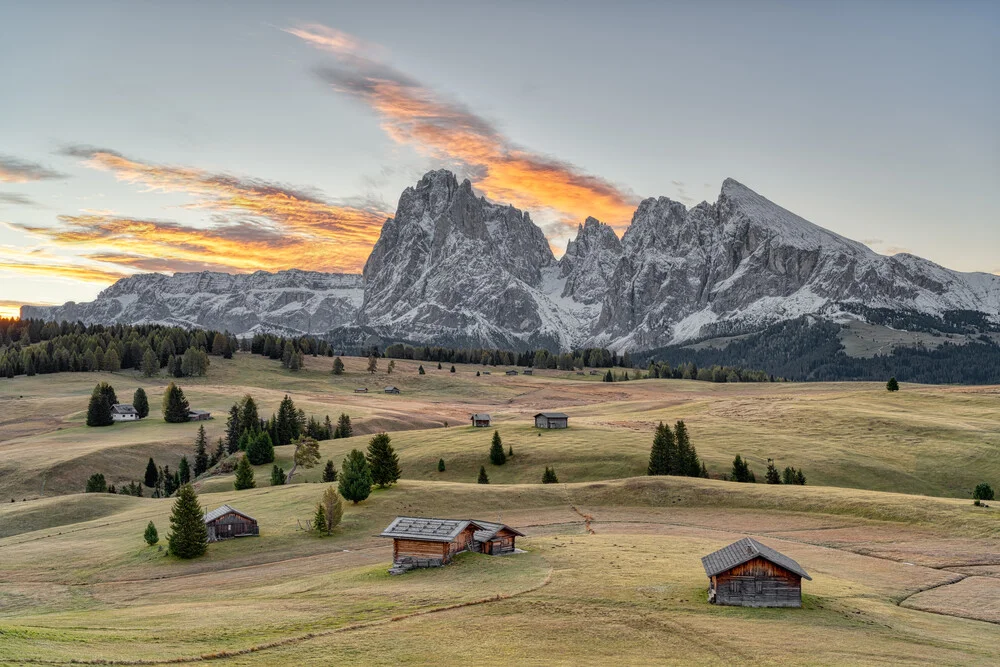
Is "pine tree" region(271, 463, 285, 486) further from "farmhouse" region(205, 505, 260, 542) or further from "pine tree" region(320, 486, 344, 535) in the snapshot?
"pine tree" region(320, 486, 344, 535)

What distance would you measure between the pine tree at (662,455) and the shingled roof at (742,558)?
4483cm

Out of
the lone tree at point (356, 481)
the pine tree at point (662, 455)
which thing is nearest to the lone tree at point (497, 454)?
the pine tree at point (662, 455)

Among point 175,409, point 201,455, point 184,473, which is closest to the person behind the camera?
point 184,473

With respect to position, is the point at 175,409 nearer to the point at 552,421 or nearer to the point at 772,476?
the point at 552,421

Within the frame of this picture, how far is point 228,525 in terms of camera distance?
67.8 metres

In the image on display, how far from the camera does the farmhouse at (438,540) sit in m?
52.4

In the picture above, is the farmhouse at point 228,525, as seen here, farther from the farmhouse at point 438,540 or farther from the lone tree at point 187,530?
the farmhouse at point 438,540

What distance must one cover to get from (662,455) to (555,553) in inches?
1573

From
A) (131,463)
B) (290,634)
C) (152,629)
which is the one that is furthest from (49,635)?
(131,463)

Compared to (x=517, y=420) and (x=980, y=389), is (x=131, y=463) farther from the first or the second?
(x=980, y=389)

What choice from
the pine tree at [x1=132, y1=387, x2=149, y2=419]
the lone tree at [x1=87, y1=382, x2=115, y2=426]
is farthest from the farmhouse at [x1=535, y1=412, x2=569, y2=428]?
the pine tree at [x1=132, y1=387, x2=149, y2=419]

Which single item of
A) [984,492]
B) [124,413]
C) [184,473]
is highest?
[984,492]

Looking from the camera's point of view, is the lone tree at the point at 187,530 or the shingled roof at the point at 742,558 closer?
the shingled roof at the point at 742,558

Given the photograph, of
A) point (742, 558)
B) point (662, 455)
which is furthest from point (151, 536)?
point (662, 455)
